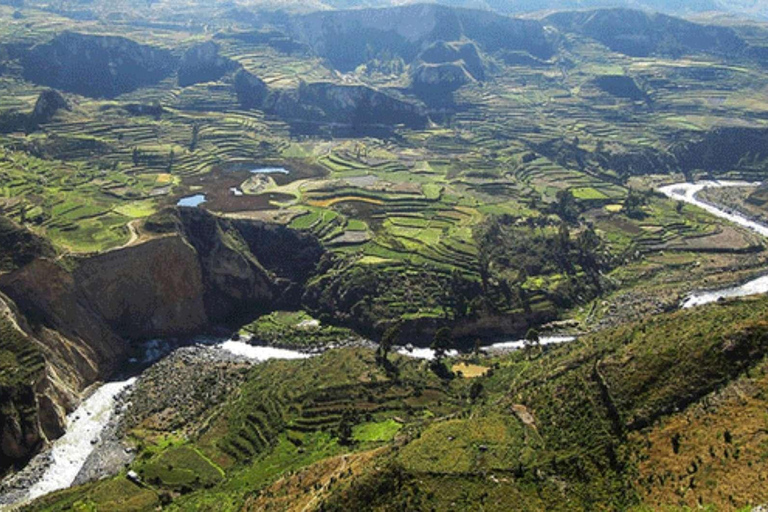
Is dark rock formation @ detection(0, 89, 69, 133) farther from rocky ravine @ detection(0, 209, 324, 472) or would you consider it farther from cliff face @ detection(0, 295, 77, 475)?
cliff face @ detection(0, 295, 77, 475)

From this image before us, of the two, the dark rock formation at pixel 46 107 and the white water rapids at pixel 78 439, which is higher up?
the dark rock formation at pixel 46 107

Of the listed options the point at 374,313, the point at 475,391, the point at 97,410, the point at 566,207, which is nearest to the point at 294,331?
the point at 374,313

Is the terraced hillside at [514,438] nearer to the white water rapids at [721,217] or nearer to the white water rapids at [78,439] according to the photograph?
the white water rapids at [78,439]

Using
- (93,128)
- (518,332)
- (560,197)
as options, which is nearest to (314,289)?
(518,332)

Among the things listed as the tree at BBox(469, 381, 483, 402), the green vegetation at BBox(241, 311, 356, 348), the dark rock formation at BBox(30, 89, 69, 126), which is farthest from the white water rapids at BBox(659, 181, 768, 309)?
the dark rock formation at BBox(30, 89, 69, 126)

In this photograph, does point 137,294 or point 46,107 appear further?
point 46,107

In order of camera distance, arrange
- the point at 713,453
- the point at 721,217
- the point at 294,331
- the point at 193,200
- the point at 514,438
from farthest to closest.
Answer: the point at 721,217 → the point at 193,200 → the point at 294,331 → the point at 514,438 → the point at 713,453

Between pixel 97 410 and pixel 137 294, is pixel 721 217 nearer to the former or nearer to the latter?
pixel 137 294

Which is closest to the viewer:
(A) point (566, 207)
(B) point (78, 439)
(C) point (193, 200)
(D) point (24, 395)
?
(D) point (24, 395)

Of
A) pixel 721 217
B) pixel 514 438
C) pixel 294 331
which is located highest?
pixel 514 438

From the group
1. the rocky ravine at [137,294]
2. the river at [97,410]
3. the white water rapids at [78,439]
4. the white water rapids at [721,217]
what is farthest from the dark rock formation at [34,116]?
the white water rapids at [721,217]
